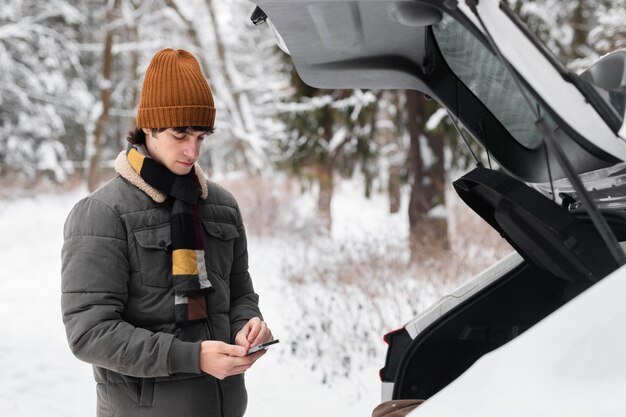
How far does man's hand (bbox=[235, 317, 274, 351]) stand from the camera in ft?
6.78

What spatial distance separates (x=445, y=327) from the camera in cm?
265

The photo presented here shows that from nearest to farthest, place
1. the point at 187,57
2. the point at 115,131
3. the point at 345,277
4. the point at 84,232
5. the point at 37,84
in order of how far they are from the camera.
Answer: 1. the point at 84,232
2. the point at 187,57
3. the point at 345,277
4. the point at 37,84
5. the point at 115,131

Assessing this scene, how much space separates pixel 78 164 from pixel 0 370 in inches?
704

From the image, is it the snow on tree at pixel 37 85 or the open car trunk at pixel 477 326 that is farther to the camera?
the snow on tree at pixel 37 85

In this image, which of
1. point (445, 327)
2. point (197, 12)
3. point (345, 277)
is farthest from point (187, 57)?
point (197, 12)

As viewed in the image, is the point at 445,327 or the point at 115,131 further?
the point at 115,131

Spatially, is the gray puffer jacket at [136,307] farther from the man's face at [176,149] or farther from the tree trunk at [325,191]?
the tree trunk at [325,191]

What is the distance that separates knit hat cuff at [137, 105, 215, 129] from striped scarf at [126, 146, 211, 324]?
10 cm

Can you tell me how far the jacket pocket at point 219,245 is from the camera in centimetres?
217

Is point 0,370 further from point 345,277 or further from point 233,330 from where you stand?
point 233,330

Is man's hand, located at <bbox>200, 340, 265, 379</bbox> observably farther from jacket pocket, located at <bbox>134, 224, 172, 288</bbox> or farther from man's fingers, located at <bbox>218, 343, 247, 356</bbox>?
jacket pocket, located at <bbox>134, 224, 172, 288</bbox>

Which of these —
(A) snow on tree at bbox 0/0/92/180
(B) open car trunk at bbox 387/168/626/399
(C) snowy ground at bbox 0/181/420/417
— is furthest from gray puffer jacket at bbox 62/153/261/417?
(A) snow on tree at bbox 0/0/92/180

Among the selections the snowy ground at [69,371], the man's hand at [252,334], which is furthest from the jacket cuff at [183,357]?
the snowy ground at [69,371]

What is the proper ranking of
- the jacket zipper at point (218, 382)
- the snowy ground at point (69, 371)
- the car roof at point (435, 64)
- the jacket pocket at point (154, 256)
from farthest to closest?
1. the snowy ground at point (69, 371)
2. the jacket zipper at point (218, 382)
3. the jacket pocket at point (154, 256)
4. the car roof at point (435, 64)
